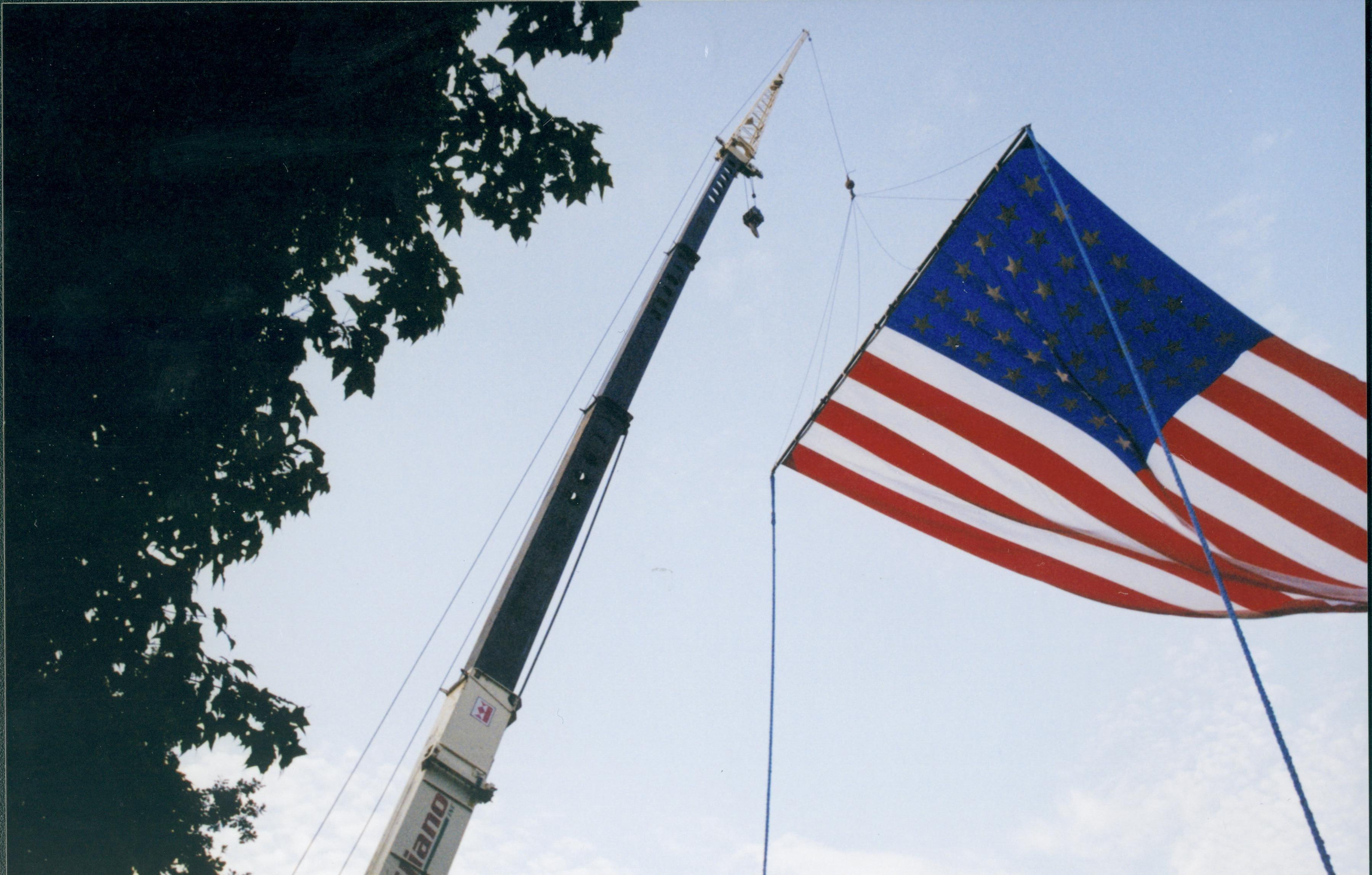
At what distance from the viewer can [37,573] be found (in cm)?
354

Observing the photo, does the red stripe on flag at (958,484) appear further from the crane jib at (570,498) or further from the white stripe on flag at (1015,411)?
the crane jib at (570,498)

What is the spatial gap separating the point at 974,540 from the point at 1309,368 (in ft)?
9.27

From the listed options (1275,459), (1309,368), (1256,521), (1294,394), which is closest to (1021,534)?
(1256,521)

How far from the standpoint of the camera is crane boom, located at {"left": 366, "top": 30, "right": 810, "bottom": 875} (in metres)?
4.23

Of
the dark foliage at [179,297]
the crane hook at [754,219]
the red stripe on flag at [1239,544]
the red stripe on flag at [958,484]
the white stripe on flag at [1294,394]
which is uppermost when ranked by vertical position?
the crane hook at [754,219]

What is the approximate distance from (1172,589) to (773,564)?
3596 millimetres

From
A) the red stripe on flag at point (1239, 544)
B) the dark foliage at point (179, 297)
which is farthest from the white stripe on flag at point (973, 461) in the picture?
the dark foliage at point (179, 297)

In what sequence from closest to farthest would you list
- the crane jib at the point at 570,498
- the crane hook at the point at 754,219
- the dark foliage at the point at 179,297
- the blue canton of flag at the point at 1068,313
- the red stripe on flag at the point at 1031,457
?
the dark foliage at the point at 179,297 < the crane jib at the point at 570,498 < the blue canton of flag at the point at 1068,313 < the red stripe on flag at the point at 1031,457 < the crane hook at the point at 754,219

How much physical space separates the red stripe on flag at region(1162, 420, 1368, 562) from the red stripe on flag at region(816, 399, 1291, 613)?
73cm

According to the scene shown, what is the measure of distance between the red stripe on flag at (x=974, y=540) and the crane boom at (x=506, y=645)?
5.84 feet

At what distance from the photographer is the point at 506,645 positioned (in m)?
4.96

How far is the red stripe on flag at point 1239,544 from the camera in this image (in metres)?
6.30

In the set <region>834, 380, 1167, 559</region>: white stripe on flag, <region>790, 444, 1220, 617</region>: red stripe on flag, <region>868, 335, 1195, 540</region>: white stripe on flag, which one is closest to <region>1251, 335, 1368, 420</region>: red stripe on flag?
<region>868, 335, 1195, 540</region>: white stripe on flag

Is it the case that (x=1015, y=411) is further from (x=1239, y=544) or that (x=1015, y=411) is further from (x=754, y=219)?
(x=754, y=219)
